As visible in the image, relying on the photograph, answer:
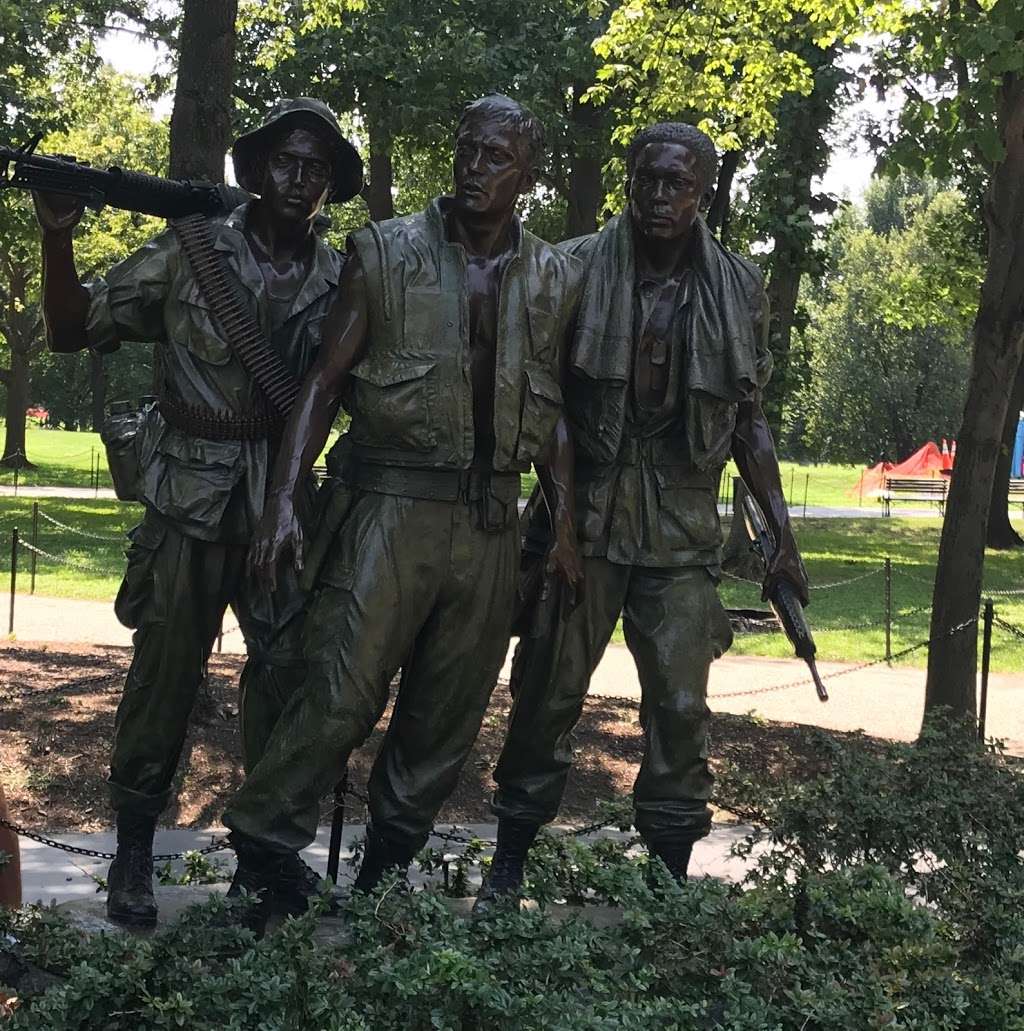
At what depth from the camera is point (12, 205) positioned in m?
19.1

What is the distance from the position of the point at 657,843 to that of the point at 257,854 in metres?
1.24

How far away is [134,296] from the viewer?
175 inches

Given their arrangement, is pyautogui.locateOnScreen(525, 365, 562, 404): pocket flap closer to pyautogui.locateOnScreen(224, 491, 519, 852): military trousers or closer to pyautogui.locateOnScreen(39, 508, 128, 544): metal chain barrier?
pyautogui.locateOnScreen(224, 491, 519, 852): military trousers

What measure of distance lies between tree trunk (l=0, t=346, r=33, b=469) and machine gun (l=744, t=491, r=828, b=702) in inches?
1187

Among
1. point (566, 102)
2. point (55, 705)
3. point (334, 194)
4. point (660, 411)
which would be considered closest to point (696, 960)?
point (660, 411)

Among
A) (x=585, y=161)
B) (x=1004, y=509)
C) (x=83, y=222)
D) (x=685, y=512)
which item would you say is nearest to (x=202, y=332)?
(x=685, y=512)

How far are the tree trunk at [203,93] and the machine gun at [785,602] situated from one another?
3.95 metres

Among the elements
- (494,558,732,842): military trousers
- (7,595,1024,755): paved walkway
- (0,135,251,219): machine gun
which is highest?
(0,135,251,219): machine gun

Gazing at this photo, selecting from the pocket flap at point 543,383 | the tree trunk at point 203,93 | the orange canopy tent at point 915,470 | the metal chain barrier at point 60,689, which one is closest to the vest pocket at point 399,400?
the pocket flap at point 543,383

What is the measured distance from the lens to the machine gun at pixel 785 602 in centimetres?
478

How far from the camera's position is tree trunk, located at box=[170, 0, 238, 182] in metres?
7.73

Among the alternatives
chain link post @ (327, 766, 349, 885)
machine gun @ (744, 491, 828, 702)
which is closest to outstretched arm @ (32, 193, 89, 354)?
chain link post @ (327, 766, 349, 885)

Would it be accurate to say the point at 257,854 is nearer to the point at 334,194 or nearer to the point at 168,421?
the point at 168,421

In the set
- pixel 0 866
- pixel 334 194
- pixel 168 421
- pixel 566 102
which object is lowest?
pixel 0 866
